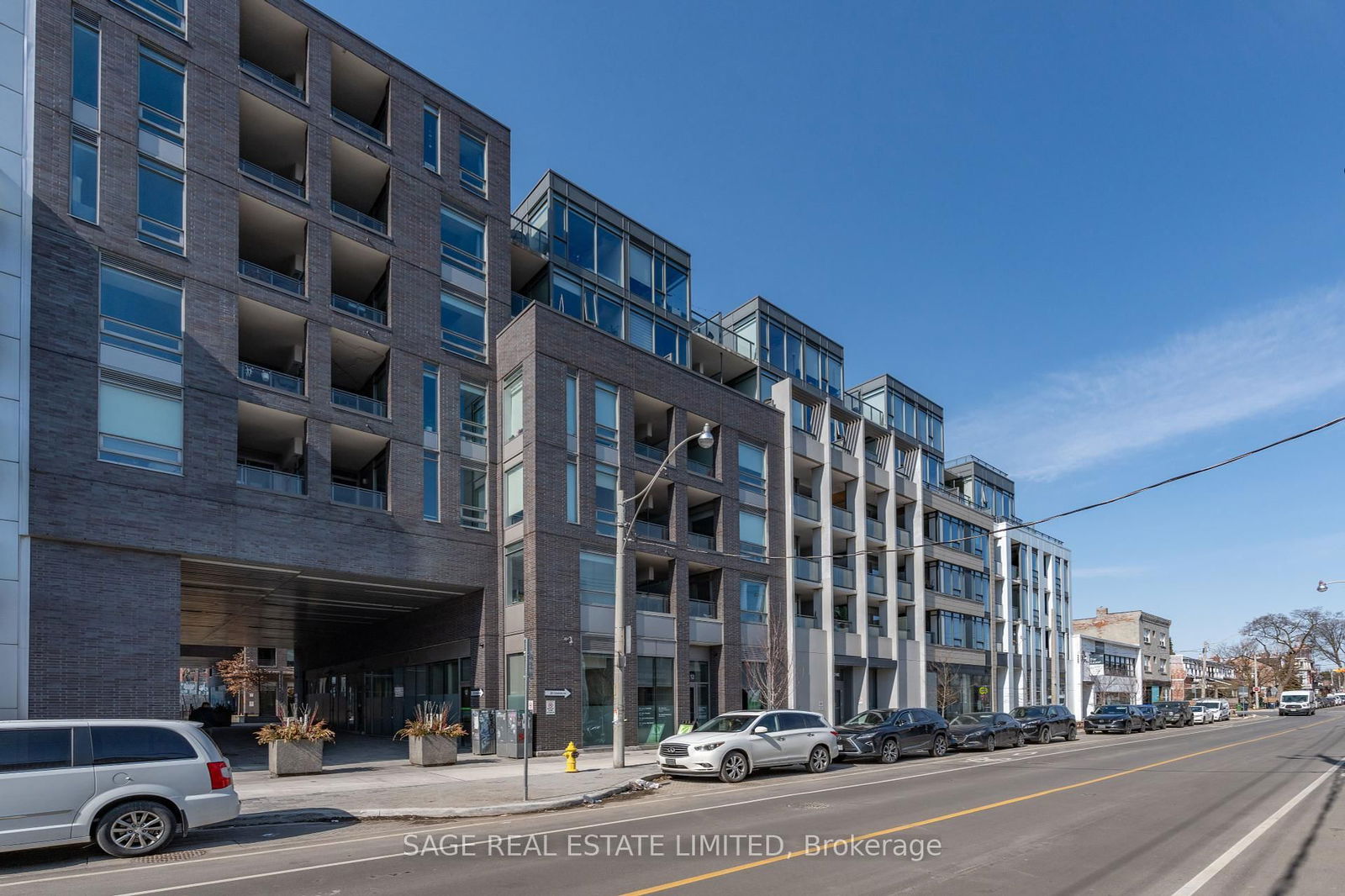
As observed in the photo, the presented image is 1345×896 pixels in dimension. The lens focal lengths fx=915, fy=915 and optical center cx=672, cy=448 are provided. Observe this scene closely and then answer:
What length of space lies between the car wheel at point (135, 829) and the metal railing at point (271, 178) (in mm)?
19005

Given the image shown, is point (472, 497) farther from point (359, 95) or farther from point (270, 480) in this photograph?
point (359, 95)

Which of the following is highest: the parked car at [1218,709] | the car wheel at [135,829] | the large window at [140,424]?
the large window at [140,424]

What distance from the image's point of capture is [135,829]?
11.4m

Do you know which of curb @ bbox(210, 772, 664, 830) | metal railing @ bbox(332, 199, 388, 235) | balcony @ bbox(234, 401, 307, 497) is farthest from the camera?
metal railing @ bbox(332, 199, 388, 235)

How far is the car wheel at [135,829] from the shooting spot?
36.9 feet

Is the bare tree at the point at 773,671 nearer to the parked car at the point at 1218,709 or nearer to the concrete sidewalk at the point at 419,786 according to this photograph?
the concrete sidewalk at the point at 419,786

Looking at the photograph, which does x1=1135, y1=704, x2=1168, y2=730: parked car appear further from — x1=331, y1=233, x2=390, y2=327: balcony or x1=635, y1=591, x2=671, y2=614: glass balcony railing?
x1=331, y1=233, x2=390, y2=327: balcony

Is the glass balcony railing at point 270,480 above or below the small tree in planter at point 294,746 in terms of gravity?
above

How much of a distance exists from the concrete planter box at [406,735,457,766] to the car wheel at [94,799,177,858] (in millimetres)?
12068

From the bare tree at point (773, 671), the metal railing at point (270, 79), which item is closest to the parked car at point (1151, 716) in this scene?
the bare tree at point (773, 671)

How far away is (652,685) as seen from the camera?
30812 mm

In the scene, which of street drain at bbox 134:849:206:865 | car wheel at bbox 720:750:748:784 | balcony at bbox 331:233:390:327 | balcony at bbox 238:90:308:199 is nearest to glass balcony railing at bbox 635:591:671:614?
car wheel at bbox 720:750:748:784

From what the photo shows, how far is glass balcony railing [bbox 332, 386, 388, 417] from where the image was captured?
87.0ft

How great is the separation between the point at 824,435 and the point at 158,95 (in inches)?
1120
